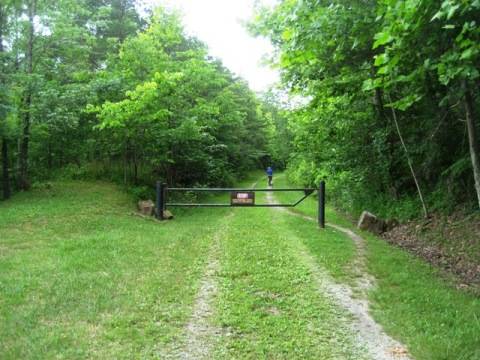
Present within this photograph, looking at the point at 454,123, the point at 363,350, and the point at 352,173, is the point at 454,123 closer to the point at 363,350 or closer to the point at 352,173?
the point at 352,173

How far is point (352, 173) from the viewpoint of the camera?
1251cm

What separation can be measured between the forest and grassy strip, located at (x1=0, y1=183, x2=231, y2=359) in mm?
3504

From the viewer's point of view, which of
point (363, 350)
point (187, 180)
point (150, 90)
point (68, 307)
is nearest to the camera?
point (363, 350)

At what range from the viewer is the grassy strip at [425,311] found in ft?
11.4

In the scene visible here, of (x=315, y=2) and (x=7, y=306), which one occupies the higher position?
(x=315, y=2)

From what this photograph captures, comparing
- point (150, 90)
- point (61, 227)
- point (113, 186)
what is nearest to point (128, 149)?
point (113, 186)

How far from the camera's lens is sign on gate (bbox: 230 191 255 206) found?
9.23 meters

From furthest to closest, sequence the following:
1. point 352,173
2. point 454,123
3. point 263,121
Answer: point 263,121 < point 352,173 < point 454,123

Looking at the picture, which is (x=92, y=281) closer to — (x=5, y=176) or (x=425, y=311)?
(x=425, y=311)

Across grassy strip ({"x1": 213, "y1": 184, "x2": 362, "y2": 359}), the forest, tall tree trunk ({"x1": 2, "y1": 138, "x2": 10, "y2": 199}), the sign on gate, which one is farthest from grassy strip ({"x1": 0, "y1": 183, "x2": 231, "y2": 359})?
the forest

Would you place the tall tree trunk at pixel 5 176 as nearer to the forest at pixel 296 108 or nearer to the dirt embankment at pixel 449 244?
the forest at pixel 296 108

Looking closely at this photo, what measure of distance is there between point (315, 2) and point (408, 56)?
1.47m

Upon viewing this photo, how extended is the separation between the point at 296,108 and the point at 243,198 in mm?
5613

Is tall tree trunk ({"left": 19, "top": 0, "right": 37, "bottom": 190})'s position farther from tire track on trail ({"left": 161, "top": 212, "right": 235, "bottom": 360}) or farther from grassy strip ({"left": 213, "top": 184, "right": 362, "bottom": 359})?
tire track on trail ({"left": 161, "top": 212, "right": 235, "bottom": 360})
